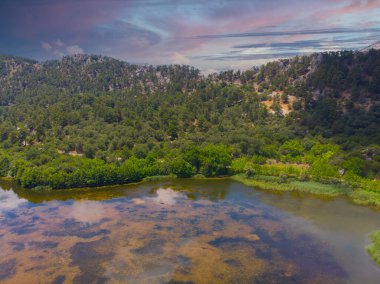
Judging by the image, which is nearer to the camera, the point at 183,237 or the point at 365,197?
the point at 183,237

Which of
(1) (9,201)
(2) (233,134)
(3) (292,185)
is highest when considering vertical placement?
(2) (233,134)

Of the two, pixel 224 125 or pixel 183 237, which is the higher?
pixel 224 125

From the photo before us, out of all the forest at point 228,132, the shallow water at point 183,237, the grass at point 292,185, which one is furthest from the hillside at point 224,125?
the shallow water at point 183,237

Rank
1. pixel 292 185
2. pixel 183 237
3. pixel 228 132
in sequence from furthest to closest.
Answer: pixel 228 132
pixel 292 185
pixel 183 237

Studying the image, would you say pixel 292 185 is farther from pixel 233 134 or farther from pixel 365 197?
pixel 233 134

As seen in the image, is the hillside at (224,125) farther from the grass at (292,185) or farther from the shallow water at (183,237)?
the shallow water at (183,237)

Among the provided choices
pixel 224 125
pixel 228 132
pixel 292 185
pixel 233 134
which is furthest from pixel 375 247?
pixel 224 125
